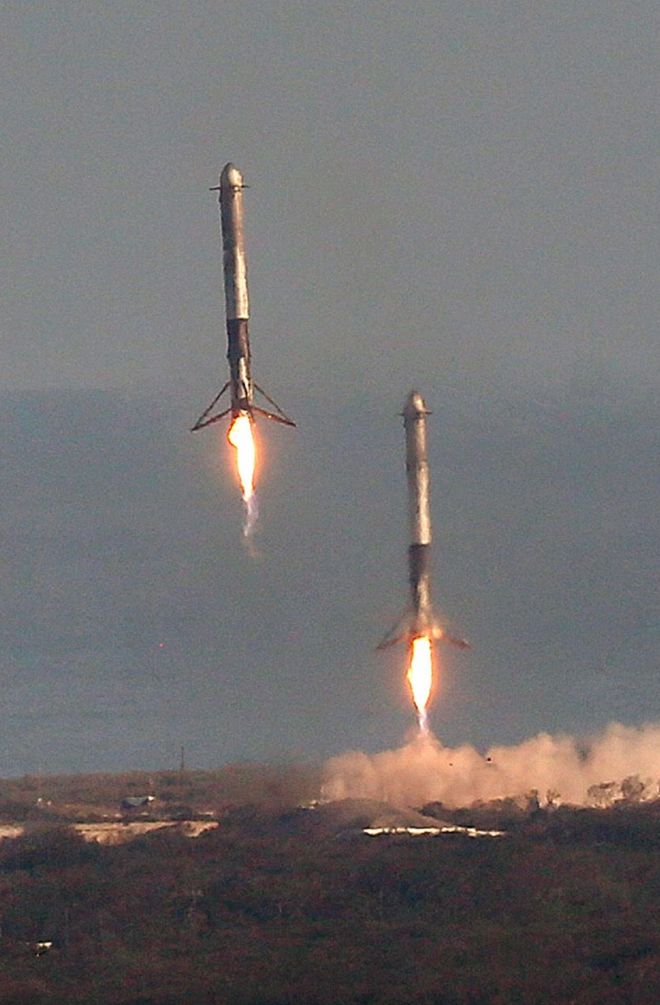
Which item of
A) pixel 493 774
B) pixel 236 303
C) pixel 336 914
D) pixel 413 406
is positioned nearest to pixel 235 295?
pixel 236 303

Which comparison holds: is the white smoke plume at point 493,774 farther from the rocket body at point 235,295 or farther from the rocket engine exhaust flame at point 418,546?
the rocket body at point 235,295

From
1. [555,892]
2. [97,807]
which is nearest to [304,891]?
[555,892]

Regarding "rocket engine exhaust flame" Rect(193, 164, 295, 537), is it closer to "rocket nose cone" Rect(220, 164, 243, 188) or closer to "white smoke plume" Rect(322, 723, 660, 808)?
"rocket nose cone" Rect(220, 164, 243, 188)

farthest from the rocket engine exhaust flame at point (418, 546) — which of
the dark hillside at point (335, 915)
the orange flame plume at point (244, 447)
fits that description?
the dark hillside at point (335, 915)

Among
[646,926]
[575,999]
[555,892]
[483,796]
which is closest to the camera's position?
[575,999]

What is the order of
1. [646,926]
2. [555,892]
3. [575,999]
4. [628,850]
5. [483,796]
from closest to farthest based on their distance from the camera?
[575,999] < [646,926] < [555,892] < [628,850] < [483,796]

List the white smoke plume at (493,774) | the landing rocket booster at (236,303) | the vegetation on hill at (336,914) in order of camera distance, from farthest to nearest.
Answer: the white smoke plume at (493,774) → the landing rocket booster at (236,303) → the vegetation on hill at (336,914)

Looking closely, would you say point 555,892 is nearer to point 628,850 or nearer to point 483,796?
point 628,850
